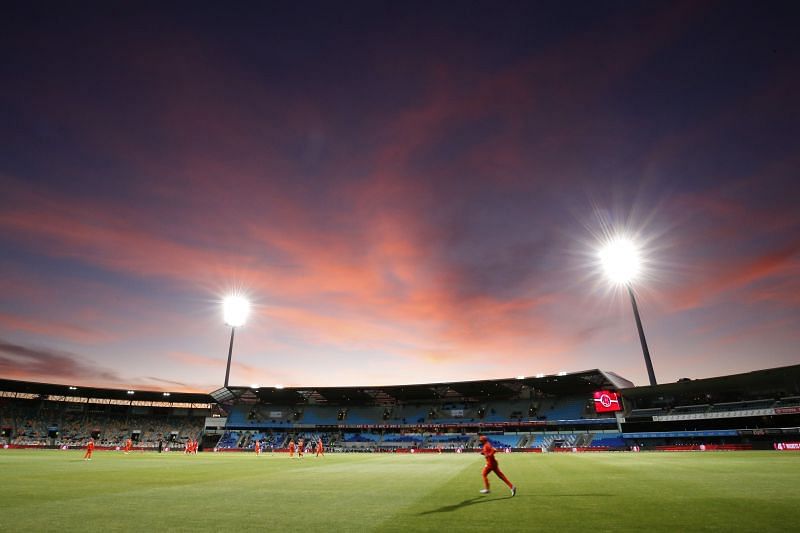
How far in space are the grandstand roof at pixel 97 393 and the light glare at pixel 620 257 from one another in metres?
83.0

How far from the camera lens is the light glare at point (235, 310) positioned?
2788 inches

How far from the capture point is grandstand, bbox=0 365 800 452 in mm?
51906

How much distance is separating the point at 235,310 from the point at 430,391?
133 feet

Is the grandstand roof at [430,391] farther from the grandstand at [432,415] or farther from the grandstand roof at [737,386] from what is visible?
the grandstand roof at [737,386]

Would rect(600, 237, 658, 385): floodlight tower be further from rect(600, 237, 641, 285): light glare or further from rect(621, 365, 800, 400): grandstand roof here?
rect(621, 365, 800, 400): grandstand roof

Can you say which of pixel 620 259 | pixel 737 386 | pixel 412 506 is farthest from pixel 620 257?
pixel 412 506

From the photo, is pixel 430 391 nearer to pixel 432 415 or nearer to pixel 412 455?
pixel 432 415

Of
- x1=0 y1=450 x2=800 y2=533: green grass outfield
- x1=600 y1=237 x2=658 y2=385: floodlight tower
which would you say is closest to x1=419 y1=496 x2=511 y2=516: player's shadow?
x1=0 y1=450 x2=800 y2=533: green grass outfield

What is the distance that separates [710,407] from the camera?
178ft

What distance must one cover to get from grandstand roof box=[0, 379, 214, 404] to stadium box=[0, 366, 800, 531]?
1.52ft

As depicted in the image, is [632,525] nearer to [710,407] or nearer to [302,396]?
[710,407]

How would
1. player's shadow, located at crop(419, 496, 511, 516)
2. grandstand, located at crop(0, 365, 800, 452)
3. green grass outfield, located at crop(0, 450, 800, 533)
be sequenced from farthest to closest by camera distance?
1. grandstand, located at crop(0, 365, 800, 452)
2. player's shadow, located at crop(419, 496, 511, 516)
3. green grass outfield, located at crop(0, 450, 800, 533)

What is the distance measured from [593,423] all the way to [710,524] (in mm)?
67918

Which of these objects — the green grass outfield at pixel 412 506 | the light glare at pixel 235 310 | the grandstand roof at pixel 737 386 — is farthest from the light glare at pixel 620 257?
the light glare at pixel 235 310
